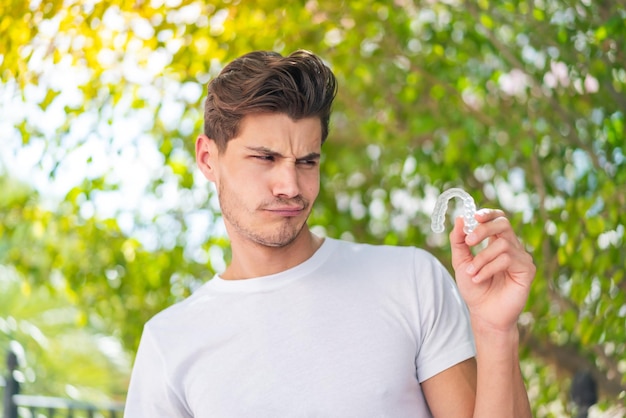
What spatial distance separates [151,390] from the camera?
1.99 metres

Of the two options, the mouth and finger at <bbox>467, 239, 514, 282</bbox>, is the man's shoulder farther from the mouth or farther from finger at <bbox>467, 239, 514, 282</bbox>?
finger at <bbox>467, 239, 514, 282</bbox>

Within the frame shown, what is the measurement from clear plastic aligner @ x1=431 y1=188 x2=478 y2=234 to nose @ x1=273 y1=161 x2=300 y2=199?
30cm

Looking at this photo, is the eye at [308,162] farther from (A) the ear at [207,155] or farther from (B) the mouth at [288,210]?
(A) the ear at [207,155]

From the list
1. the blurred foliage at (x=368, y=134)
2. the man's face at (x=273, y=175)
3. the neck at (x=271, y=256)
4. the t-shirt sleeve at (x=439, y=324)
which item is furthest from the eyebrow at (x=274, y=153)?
the blurred foliage at (x=368, y=134)

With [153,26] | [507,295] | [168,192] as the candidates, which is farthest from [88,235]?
[507,295]

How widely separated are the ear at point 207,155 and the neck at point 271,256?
18 centimetres

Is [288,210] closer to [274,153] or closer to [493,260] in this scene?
[274,153]

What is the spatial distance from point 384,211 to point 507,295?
2.35 metres

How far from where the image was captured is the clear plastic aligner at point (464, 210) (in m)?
1.59

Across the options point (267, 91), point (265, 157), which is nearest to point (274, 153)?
point (265, 157)

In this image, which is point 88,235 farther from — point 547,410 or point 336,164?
point 547,410

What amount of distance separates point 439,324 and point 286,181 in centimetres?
43

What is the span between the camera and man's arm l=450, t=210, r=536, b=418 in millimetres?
1561

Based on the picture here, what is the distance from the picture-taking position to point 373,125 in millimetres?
3443
